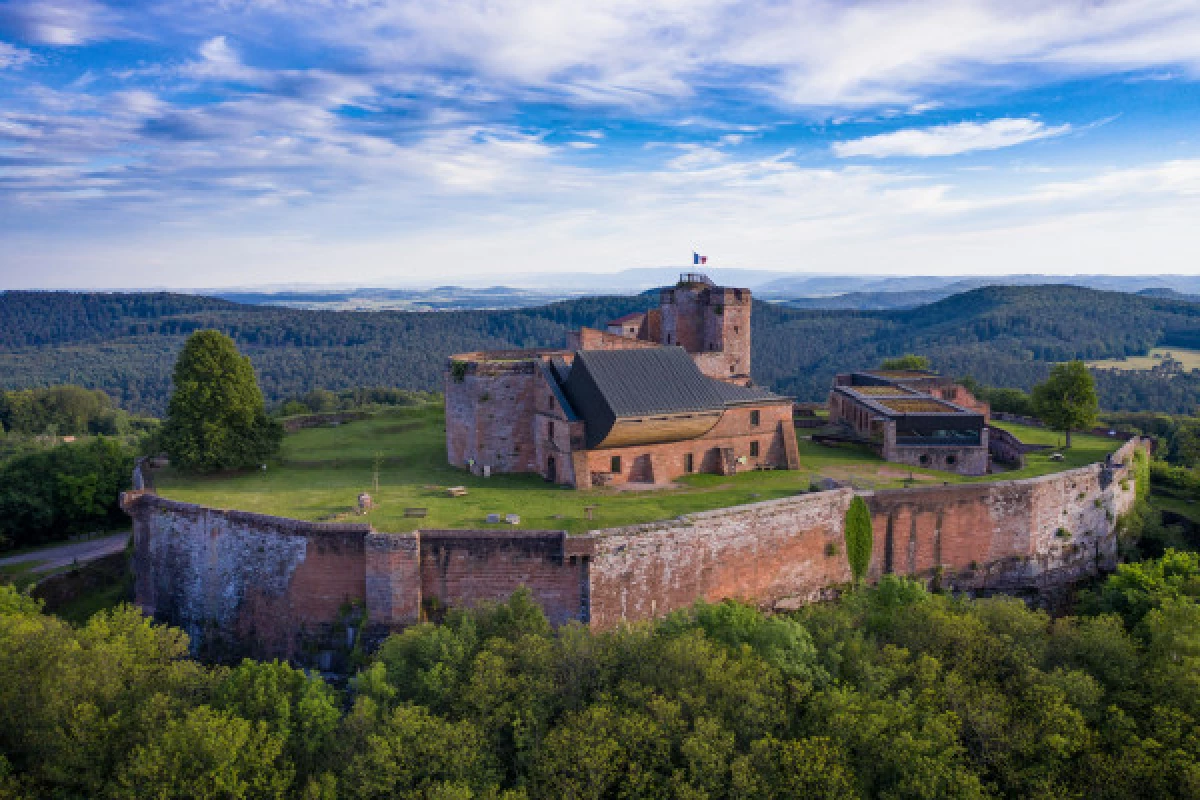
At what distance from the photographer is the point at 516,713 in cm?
2034

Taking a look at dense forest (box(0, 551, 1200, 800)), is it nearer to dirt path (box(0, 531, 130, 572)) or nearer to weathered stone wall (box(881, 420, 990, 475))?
weathered stone wall (box(881, 420, 990, 475))

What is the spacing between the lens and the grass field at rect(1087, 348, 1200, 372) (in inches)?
4783

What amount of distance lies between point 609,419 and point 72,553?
3197 cm

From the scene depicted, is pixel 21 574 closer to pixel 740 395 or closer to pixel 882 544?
pixel 740 395

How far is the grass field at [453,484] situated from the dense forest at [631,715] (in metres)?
7.23

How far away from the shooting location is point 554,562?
2794 cm

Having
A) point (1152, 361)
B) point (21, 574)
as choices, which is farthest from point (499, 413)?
point (1152, 361)

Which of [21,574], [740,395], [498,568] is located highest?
[740,395]

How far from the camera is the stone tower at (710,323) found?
176ft

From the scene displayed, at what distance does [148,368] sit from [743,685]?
6546 inches

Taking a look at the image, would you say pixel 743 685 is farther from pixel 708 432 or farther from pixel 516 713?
pixel 708 432

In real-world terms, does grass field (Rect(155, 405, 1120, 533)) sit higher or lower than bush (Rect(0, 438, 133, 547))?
higher

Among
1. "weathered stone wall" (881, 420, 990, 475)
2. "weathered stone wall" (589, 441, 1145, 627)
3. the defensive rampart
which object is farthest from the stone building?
the defensive rampart

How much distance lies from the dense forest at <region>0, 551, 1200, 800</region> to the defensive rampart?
381 cm
